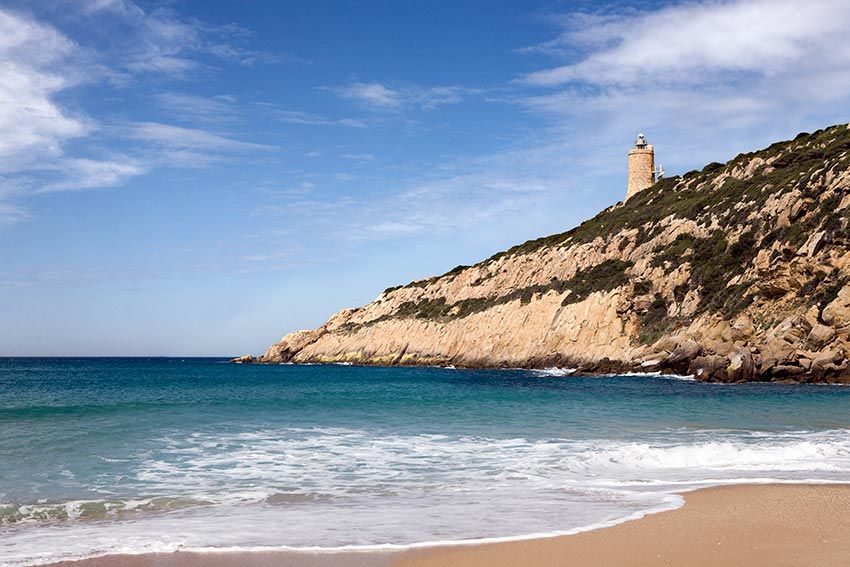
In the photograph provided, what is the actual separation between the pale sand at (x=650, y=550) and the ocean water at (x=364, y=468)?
18.4 inches

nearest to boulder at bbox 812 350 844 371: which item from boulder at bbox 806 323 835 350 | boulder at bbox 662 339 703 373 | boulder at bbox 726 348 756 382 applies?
boulder at bbox 806 323 835 350

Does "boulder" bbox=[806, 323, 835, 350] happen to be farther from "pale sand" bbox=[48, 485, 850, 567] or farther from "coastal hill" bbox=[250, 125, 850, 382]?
"pale sand" bbox=[48, 485, 850, 567]

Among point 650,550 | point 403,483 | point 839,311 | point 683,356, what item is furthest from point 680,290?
point 650,550

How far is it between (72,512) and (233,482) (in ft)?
9.50

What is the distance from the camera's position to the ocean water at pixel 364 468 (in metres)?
9.39

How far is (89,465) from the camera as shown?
14.5 meters

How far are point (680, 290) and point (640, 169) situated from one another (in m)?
46.4

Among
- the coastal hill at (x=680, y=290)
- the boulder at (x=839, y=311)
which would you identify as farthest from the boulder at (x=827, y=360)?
the boulder at (x=839, y=311)

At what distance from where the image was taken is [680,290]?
60531mm

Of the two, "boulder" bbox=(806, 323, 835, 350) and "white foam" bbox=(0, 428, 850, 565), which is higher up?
"boulder" bbox=(806, 323, 835, 350)

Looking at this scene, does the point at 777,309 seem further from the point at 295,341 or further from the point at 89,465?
the point at 295,341

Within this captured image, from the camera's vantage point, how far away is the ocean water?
9.39 metres

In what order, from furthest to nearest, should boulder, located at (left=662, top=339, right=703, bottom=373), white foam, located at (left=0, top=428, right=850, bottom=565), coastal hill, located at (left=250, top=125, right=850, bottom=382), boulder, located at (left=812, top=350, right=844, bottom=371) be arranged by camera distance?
boulder, located at (left=662, top=339, right=703, bottom=373) → coastal hill, located at (left=250, top=125, right=850, bottom=382) → boulder, located at (left=812, top=350, right=844, bottom=371) → white foam, located at (left=0, top=428, right=850, bottom=565)

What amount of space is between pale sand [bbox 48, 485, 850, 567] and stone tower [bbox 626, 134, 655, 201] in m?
97.3
